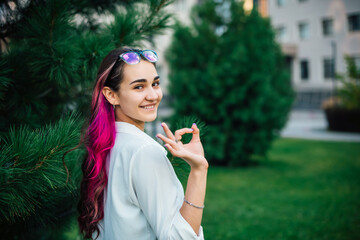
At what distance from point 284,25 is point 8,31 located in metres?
31.8

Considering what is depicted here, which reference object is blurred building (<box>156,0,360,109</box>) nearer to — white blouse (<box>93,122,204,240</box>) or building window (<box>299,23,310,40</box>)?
building window (<box>299,23,310,40</box>)

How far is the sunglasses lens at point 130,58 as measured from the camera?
1457mm

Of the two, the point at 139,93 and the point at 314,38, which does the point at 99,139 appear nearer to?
the point at 139,93

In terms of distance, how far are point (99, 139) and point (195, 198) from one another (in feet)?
1.65

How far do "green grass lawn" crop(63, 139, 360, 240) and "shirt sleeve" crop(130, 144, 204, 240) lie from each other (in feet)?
8.07

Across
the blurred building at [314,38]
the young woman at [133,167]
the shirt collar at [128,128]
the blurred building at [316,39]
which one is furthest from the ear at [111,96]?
the blurred building at [316,39]

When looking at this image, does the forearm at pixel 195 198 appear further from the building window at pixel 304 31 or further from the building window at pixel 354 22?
the building window at pixel 304 31

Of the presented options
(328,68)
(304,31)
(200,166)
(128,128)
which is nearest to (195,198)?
(200,166)

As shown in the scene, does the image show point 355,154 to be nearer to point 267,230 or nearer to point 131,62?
point 267,230

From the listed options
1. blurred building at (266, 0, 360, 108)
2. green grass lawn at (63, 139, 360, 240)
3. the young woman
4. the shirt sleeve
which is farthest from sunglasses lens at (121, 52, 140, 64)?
blurred building at (266, 0, 360, 108)

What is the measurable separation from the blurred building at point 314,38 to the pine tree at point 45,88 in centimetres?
2392

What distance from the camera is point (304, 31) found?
29719mm

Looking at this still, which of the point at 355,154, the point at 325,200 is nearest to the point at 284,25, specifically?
the point at 355,154

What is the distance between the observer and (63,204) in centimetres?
207
